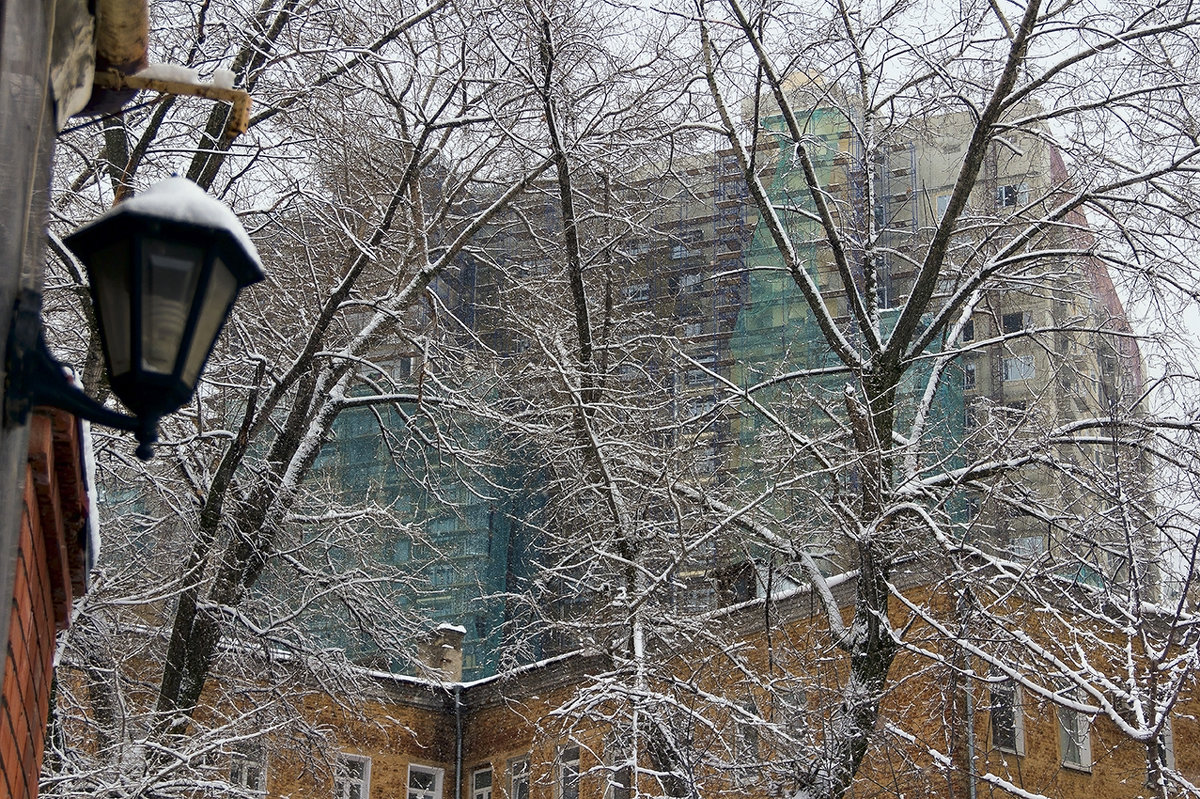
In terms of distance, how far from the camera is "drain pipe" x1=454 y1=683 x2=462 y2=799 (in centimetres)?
2781

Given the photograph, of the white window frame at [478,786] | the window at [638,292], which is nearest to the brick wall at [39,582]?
the window at [638,292]

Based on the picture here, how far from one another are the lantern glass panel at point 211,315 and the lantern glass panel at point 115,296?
160 mm

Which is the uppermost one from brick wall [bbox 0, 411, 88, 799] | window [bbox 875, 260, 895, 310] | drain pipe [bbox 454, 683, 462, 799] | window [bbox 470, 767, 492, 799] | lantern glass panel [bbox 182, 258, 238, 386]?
window [bbox 875, 260, 895, 310]

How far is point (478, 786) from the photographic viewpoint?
2808cm

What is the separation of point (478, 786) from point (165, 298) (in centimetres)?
2593

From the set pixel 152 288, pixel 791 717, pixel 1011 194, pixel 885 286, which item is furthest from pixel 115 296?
pixel 885 286

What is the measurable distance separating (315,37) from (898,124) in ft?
18.6

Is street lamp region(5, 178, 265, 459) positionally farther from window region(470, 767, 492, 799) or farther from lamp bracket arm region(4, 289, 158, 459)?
window region(470, 767, 492, 799)

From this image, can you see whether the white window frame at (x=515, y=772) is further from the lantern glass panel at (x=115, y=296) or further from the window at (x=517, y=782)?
the lantern glass panel at (x=115, y=296)

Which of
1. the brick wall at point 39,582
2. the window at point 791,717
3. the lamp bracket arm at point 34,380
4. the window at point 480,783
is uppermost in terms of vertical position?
the lamp bracket arm at point 34,380

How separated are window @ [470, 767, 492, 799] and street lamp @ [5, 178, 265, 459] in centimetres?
2531

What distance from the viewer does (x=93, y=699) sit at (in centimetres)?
1245

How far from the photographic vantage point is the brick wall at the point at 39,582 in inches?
153

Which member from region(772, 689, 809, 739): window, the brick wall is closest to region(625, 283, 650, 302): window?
region(772, 689, 809, 739): window
